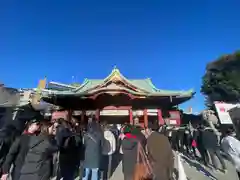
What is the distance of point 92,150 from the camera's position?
4.56 m

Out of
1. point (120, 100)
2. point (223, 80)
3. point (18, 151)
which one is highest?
point (223, 80)

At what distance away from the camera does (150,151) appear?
10.7ft

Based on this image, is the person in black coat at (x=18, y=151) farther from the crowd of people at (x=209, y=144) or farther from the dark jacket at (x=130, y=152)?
the crowd of people at (x=209, y=144)

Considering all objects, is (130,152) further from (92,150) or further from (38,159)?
(38,159)

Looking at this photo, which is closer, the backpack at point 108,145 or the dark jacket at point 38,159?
the dark jacket at point 38,159

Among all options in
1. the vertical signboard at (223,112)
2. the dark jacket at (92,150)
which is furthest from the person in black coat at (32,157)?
the vertical signboard at (223,112)

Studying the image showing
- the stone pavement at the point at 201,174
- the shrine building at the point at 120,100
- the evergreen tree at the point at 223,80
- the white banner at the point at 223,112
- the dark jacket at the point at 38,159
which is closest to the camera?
the dark jacket at the point at 38,159

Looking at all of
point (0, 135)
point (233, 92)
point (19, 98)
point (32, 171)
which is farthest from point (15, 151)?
point (233, 92)

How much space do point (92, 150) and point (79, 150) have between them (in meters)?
0.96

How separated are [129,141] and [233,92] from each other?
24.4 metres

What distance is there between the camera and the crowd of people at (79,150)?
312 cm

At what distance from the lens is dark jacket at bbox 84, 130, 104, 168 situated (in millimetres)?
4527

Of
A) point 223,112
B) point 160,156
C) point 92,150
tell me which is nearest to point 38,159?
point 92,150

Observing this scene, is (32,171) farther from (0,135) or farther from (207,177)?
(207,177)
